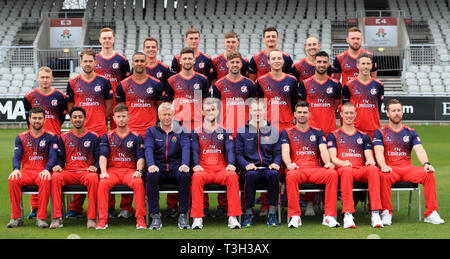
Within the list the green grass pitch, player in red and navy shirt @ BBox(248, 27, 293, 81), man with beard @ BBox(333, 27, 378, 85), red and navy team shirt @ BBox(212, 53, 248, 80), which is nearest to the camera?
the green grass pitch

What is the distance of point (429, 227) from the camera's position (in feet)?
23.0

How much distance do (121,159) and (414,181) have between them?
3550mm

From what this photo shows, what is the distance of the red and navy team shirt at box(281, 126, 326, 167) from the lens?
25.4 feet

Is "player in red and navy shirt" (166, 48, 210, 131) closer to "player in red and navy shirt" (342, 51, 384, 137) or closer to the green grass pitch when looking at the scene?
the green grass pitch

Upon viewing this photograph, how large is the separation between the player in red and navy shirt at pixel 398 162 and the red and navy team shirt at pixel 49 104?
4182 millimetres

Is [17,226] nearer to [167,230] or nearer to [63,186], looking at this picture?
[63,186]

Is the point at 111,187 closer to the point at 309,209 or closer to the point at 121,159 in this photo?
the point at 121,159

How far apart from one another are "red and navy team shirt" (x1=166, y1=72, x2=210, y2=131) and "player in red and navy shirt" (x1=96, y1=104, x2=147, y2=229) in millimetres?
854

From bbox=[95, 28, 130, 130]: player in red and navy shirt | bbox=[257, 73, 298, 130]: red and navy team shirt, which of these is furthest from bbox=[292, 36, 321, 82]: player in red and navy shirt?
bbox=[95, 28, 130, 130]: player in red and navy shirt

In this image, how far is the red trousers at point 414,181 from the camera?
7.31m

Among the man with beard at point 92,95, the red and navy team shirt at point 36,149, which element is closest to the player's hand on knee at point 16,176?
the red and navy team shirt at point 36,149

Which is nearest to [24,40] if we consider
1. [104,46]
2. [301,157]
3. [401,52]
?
[401,52]

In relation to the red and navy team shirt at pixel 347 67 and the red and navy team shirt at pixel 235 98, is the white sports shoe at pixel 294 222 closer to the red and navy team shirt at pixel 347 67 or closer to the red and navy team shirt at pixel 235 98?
the red and navy team shirt at pixel 235 98

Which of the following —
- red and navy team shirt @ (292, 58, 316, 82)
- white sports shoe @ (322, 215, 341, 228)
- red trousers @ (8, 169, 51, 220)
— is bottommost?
white sports shoe @ (322, 215, 341, 228)
